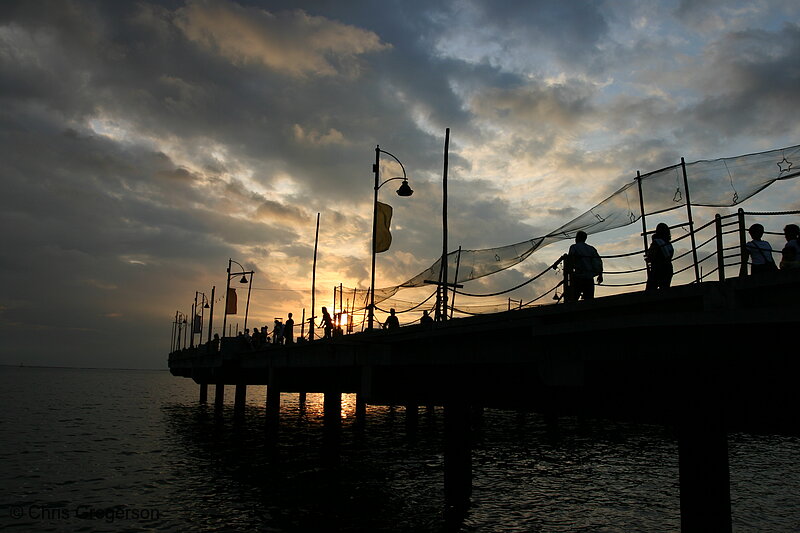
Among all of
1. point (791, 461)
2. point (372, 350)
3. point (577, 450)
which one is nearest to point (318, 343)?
point (372, 350)

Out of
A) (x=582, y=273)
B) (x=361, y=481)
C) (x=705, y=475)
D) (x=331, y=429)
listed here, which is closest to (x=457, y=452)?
(x=361, y=481)

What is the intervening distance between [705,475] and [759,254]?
171 inches

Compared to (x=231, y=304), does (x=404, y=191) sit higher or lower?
higher

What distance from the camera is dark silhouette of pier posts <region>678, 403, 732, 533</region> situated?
10.7 m

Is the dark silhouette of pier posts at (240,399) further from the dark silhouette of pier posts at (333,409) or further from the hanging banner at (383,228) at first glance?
the hanging banner at (383,228)

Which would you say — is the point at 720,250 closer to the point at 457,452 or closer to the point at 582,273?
the point at 582,273

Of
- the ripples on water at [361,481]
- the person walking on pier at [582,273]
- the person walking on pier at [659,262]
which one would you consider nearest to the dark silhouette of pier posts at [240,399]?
the ripples on water at [361,481]

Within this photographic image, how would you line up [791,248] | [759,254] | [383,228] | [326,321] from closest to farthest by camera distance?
[791,248] < [759,254] < [383,228] < [326,321]

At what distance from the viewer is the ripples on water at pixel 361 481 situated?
1816 cm

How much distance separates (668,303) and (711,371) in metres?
1.57

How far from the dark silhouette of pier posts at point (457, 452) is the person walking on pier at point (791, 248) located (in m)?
11.2

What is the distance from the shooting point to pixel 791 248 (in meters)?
10.7

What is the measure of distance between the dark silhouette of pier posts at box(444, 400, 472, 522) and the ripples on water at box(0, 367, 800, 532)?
0.63 m

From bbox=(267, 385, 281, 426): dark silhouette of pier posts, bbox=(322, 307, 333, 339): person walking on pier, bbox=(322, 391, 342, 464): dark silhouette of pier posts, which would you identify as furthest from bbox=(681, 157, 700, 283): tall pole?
bbox=(267, 385, 281, 426): dark silhouette of pier posts
